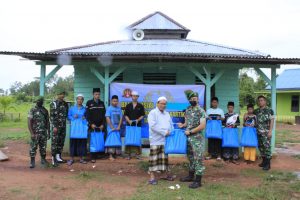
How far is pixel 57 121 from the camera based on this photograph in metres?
8.33

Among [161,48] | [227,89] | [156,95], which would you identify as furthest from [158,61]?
[227,89]

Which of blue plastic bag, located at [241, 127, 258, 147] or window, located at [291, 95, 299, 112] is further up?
window, located at [291, 95, 299, 112]

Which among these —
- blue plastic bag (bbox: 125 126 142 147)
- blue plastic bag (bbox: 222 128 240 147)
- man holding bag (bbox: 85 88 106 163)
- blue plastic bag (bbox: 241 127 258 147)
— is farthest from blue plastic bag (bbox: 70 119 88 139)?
blue plastic bag (bbox: 241 127 258 147)

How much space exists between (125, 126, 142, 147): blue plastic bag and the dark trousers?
2.03 meters

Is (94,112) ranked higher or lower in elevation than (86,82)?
lower

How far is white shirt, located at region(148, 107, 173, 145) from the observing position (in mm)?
6539

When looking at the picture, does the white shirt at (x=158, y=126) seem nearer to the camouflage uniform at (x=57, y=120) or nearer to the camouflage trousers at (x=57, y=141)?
the camouflage uniform at (x=57, y=120)

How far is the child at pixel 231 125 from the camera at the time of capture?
8.90 meters

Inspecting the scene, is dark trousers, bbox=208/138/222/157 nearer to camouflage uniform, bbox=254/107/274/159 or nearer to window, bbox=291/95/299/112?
camouflage uniform, bbox=254/107/274/159

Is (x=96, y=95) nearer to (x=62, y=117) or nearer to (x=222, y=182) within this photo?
(x=62, y=117)

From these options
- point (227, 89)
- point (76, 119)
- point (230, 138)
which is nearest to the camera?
point (76, 119)

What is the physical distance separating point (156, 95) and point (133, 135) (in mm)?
1493

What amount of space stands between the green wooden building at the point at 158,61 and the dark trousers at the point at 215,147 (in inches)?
42.1

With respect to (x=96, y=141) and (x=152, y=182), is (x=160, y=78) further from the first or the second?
(x=152, y=182)
